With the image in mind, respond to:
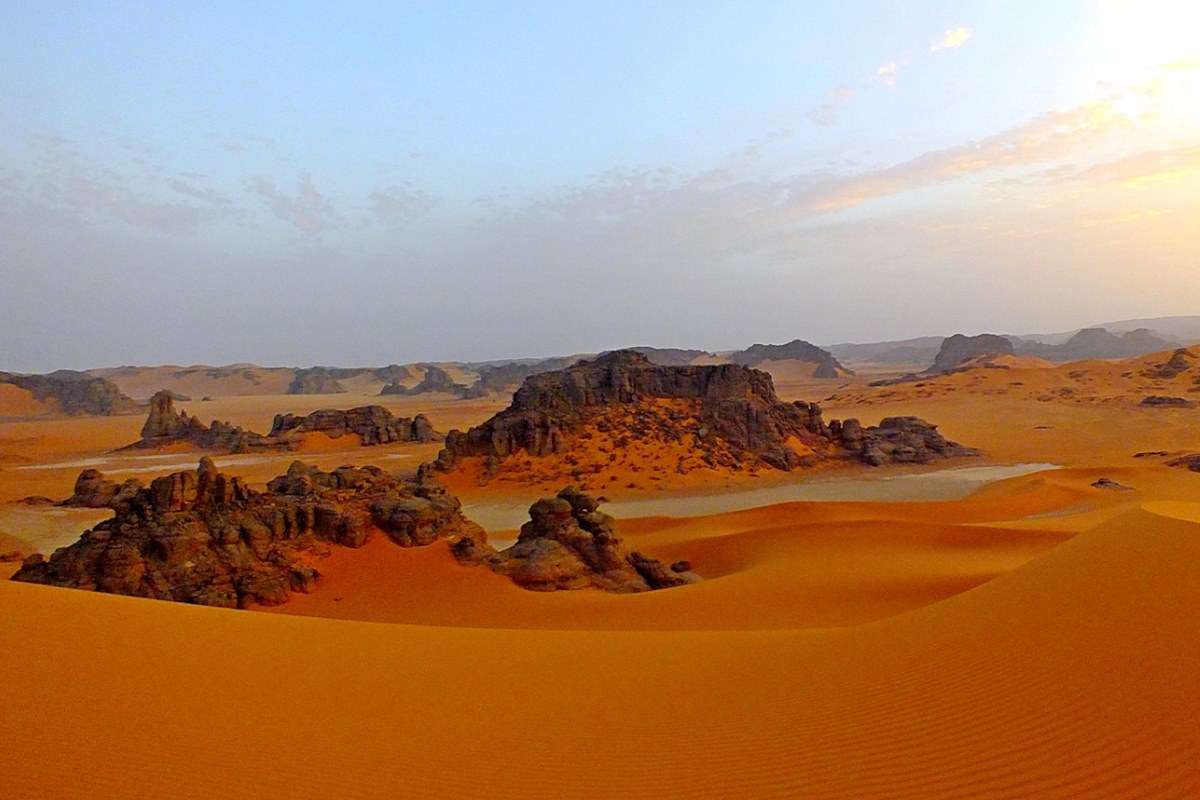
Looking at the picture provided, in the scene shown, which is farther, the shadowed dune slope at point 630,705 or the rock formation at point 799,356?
the rock formation at point 799,356

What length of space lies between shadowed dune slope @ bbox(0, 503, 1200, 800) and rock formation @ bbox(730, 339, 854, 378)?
146 metres

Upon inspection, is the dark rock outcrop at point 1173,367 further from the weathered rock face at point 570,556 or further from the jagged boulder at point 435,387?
the jagged boulder at point 435,387

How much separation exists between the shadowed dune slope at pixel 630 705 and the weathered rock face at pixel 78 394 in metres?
113

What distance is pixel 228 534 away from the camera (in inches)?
568

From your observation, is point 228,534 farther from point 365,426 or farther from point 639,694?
point 365,426

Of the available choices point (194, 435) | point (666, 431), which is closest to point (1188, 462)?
point (666, 431)

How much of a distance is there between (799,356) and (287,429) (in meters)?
127

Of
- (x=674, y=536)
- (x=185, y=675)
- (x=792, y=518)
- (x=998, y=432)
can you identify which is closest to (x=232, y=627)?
(x=185, y=675)

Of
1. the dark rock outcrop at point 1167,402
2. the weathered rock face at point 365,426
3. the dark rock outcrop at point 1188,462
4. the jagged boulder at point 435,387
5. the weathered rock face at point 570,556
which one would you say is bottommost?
the dark rock outcrop at point 1188,462

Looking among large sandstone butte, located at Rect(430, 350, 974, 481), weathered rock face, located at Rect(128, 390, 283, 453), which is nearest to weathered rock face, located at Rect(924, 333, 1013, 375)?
large sandstone butte, located at Rect(430, 350, 974, 481)

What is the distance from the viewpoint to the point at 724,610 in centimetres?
1365

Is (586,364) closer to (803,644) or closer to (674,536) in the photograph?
(674,536)

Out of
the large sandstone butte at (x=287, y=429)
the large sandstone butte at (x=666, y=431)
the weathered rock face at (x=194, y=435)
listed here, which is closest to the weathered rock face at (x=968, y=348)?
the large sandstone butte at (x=666, y=431)

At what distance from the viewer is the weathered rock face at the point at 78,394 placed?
10188cm
